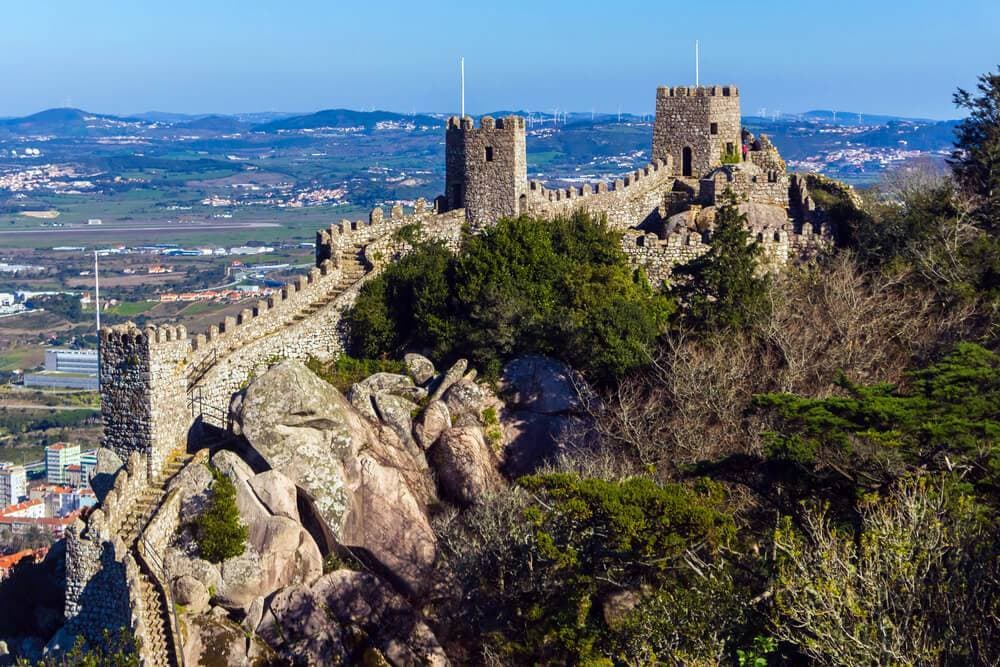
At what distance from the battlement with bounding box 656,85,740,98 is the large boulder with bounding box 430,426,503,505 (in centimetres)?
1572

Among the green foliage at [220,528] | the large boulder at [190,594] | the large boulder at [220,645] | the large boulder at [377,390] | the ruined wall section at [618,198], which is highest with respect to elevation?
the ruined wall section at [618,198]

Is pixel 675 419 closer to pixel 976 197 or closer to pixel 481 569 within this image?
pixel 481 569

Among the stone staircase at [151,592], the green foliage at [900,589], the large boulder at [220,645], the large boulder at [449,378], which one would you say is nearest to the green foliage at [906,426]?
the green foliage at [900,589]

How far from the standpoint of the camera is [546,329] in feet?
104

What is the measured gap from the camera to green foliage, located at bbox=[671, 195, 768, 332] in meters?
31.3

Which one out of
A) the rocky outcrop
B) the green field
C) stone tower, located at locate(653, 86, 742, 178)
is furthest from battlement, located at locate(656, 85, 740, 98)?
the green field

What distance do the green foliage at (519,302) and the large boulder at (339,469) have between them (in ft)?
13.9

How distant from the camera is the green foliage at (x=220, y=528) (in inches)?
1042

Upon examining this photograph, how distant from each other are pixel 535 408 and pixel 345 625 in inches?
282

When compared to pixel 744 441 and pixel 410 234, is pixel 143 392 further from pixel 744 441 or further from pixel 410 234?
pixel 744 441

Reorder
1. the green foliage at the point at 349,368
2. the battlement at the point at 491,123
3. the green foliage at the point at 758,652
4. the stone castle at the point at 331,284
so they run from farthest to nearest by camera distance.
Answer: the battlement at the point at 491,123, the green foliage at the point at 349,368, the stone castle at the point at 331,284, the green foliage at the point at 758,652

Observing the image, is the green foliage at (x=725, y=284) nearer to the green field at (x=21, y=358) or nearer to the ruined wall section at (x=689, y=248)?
the ruined wall section at (x=689, y=248)

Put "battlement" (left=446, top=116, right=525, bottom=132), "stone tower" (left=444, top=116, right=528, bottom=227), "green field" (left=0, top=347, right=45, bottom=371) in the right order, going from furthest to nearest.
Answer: "green field" (left=0, top=347, right=45, bottom=371) < "stone tower" (left=444, top=116, right=528, bottom=227) < "battlement" (left=446, top=116, right=525, bottom=132)

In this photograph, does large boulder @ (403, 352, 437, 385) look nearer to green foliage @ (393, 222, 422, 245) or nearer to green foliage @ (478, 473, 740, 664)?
green foliage @ (393, 222, 422, 245)
